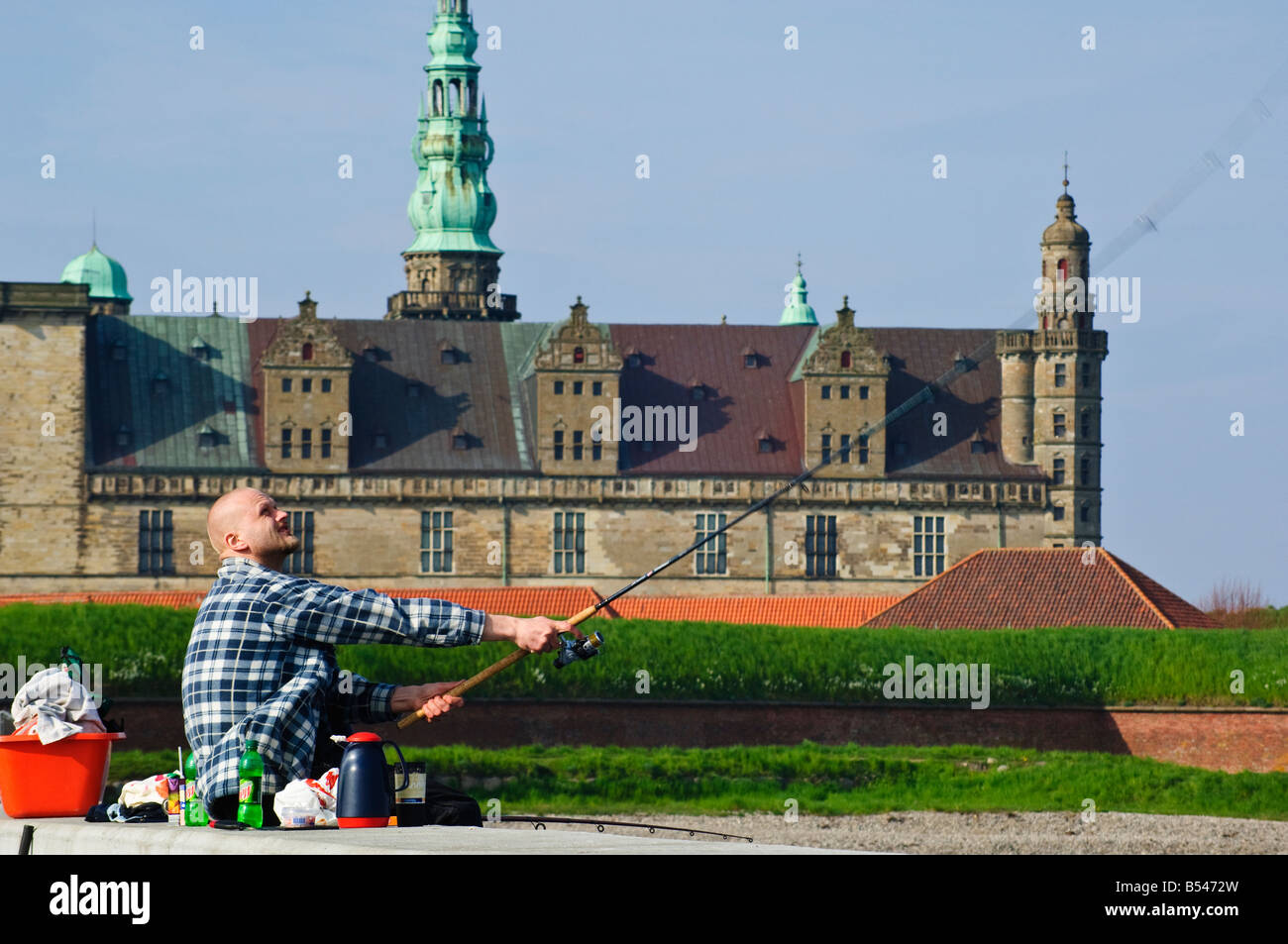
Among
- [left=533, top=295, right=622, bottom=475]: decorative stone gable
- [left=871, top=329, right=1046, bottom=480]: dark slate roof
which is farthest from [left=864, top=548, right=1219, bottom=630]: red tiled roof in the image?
[left=533, top=295, right=622, bottom=475]: decorative stone gable

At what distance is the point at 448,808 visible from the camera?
8875 millimetres

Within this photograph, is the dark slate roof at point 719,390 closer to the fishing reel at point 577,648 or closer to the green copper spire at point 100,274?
the green copper spire at point 100,274

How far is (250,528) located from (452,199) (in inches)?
2709

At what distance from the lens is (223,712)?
28.7ft

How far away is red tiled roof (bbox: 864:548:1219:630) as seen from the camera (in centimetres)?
4406

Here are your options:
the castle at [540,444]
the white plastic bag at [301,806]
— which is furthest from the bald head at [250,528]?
the castle at [540,444]

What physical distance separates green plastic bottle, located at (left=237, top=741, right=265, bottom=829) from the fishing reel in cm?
113

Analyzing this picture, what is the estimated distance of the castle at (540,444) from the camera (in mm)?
58750

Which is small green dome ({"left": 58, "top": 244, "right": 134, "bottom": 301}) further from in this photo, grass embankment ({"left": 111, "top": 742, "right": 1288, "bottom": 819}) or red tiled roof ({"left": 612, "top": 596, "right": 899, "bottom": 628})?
grass embankment ({"left": 111, "top": 742, "right": 1288, "bottom": 819})

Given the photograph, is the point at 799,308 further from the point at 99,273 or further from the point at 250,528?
the point at 250,528
